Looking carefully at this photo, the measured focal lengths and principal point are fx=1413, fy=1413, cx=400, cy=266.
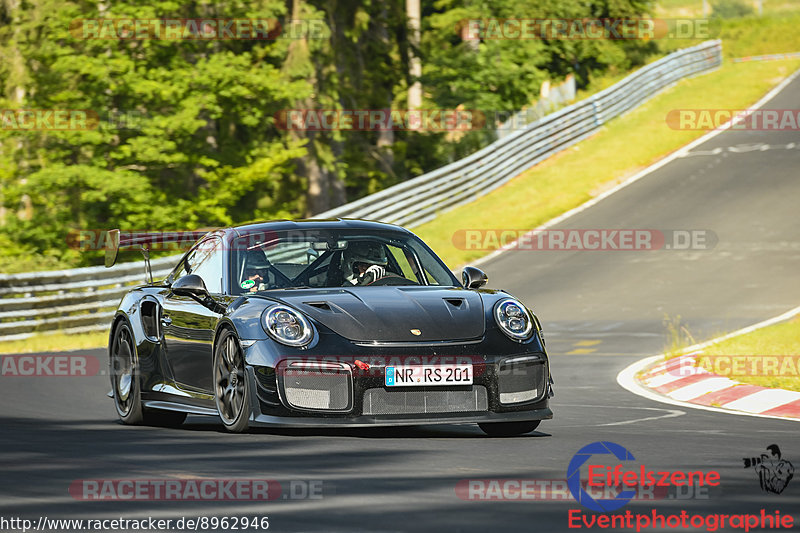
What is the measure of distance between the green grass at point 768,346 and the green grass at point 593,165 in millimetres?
10304

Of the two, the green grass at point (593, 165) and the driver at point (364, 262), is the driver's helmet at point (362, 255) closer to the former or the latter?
the driver at point (364, 262)

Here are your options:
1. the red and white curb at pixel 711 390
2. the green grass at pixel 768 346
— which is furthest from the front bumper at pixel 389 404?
the green grass at pixel 768 346

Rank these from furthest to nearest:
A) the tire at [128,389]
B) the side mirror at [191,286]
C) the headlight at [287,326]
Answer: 1. the tire at [128,389]
2. the side mirror at [191,286]
3. the headlight at [287,326]

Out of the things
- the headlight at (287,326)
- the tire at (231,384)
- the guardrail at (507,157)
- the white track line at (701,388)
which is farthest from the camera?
the guardrail at (507,157)

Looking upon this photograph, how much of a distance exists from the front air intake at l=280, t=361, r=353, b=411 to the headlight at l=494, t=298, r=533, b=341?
1.07m

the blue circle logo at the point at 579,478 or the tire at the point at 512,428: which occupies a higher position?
the blue circle logo at the point at 579,478

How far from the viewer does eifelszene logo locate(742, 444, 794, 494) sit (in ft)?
21.4

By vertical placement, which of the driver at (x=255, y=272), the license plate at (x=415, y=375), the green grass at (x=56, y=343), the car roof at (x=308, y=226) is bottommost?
the green grass at (x=56, y=343)

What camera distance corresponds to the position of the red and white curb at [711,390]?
36.0 feet

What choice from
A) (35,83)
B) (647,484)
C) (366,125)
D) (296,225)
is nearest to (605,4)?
(366,125)

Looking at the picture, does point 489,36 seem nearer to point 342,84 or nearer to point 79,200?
point 342,84

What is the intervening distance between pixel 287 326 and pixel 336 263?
119cm

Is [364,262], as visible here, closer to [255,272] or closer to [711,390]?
[255,272]

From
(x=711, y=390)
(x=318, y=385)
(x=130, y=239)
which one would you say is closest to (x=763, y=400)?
(x=711, y=390)
